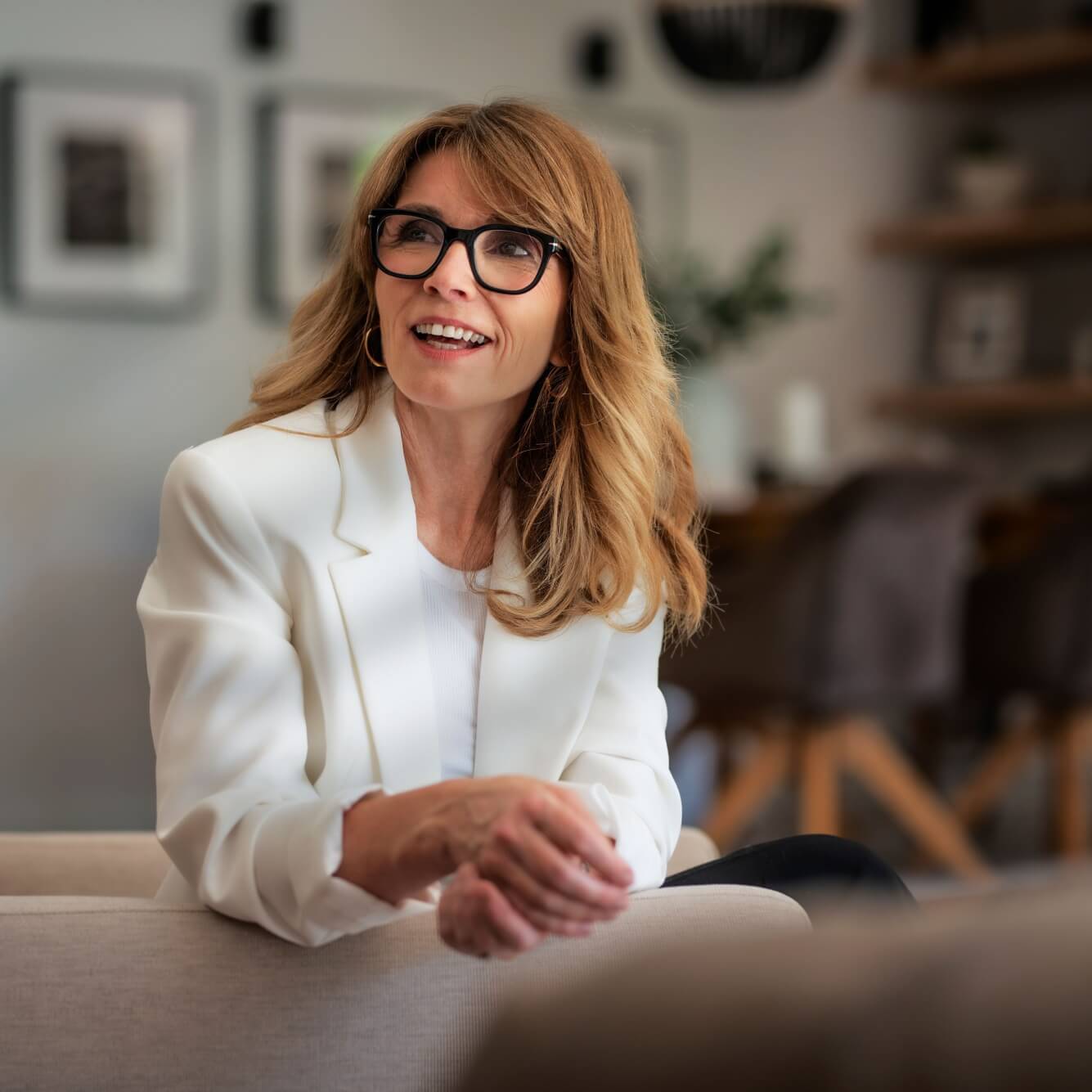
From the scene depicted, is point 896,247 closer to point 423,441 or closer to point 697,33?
point 697,33

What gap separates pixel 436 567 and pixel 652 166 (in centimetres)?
345

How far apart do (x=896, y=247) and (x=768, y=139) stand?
528 millimetres

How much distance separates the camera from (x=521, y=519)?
1.28 meters

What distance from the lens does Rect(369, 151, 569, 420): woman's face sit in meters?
1.17

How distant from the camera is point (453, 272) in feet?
3.81

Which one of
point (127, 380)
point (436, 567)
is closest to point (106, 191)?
point (127, 380)

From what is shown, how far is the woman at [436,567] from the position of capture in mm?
966

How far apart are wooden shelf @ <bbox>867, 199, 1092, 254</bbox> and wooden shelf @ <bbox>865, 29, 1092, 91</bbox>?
1.30ft

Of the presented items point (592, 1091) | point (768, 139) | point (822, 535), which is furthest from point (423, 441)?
point (768, 139)

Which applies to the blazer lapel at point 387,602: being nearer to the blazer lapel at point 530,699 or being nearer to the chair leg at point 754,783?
the blazer lapel at point 530,699

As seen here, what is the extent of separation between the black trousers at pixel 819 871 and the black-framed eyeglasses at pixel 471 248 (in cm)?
47

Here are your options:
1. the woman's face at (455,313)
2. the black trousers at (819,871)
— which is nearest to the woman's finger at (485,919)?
the black trousers at (819,871)

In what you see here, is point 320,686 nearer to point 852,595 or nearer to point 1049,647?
point 852,595

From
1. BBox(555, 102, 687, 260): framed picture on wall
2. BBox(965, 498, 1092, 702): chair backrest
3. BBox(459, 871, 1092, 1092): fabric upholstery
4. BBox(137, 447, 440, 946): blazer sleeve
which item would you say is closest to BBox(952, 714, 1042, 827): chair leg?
BBox(965, 498, 1092, 702): chair backrest
